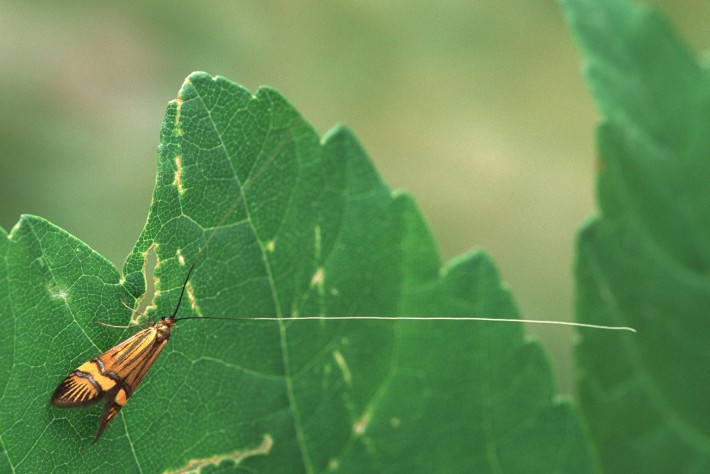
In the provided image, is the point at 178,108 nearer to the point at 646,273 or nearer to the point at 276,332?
the point at 276,332

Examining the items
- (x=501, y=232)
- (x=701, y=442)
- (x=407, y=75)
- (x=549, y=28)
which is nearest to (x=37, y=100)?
(x=407, y=75)

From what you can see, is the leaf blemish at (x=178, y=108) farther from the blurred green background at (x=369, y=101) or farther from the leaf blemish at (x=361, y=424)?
the blurred green background at (x=369, y=101)

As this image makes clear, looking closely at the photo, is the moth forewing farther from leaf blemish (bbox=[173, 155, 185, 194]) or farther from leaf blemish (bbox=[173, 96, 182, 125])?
leaf blemish (bbox=[173, 96, 182, 125])

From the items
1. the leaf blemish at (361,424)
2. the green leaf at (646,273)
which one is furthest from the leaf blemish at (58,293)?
the green leaf at (646,273)

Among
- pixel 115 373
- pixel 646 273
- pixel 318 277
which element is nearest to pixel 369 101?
pixel 646 273

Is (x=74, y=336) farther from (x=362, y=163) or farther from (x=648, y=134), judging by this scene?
(x=648, y=134)

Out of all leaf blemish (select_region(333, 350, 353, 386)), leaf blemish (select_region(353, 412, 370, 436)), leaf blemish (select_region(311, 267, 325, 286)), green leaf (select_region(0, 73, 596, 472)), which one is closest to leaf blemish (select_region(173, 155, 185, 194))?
green leaf (select_region(0, 73, 596, 472))
